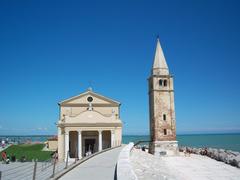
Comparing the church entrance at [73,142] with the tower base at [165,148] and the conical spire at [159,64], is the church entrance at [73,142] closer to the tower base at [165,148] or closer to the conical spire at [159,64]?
the tower base at [165,148]

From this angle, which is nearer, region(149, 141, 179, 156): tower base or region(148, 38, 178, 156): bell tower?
region(149, 141, 179, 156): tower base

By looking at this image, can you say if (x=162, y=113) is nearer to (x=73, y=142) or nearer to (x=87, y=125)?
(x=87, y=125)

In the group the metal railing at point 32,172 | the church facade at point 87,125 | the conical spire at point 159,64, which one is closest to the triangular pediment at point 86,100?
the church facade at point 87,125

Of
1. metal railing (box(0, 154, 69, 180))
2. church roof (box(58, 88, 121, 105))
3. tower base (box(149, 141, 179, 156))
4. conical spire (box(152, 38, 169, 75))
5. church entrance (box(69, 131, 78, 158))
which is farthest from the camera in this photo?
conical spire (box(152, 38, 169, 75))

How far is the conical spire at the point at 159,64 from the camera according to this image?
34.9 meters

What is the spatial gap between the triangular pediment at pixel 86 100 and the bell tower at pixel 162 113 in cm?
527

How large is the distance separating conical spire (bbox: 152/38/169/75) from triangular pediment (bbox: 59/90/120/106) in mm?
6866

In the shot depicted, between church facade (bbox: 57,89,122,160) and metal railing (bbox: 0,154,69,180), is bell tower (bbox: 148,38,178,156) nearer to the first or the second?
church facade (bbox: 57,89,122,160)

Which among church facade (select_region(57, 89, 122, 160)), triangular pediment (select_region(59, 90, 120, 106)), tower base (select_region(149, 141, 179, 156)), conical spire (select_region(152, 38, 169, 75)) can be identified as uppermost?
conical spire (select_region(152, 38, 169, 75))

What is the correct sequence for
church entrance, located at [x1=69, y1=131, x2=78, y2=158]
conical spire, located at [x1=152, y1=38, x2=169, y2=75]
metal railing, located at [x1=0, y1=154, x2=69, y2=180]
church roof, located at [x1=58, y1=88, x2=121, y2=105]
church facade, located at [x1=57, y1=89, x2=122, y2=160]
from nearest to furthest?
metal railing, located at [x1=0, y1=154, x2=69, y2=180]
church facade, located at [x1=57, y1=89, x2=122, y2=160]
church entrance, located at [x1=69, y1=131, x2=78, y2=158]
church roof, located at [x1=58, y1=88, x2=121, y2=105]
conical spire, located at [x1=152, y1=38, x2=169, y2=75]

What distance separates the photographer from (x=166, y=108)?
34.2 meters

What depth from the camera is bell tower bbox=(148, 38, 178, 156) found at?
110 ft

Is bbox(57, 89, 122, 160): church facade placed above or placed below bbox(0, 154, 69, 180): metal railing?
above

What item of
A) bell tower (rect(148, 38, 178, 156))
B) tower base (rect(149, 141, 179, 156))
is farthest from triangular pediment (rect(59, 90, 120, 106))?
tower base (rect(149, 141, 179, 156))
